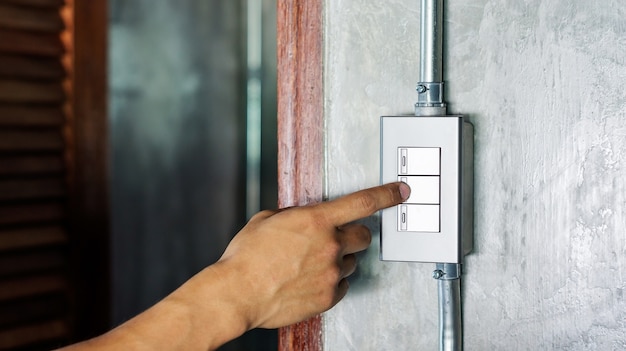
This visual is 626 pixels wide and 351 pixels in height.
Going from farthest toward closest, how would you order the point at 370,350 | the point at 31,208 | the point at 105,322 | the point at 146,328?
1. the point at 105,322
2. the point at 31,208
3. the point at 370,350
4. the point at 146,328

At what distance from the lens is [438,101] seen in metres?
0.82

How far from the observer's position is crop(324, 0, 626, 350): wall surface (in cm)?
80

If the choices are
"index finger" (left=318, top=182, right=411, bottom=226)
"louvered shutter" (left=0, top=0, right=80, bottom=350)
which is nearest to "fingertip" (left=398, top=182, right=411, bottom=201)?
"index finger" (left=318, top=182, right=411, bottom=226)

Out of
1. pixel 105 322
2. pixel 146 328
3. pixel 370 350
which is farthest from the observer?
pixel 105 322

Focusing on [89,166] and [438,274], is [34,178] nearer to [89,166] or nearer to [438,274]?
[89,166]

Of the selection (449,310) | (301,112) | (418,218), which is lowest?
(449,310)

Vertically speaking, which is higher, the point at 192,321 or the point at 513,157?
the point at 513,157

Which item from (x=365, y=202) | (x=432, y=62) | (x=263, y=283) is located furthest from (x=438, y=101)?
(x=263, y=283)

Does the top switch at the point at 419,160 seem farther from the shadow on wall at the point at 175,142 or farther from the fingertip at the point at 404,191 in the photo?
the shadow on wall at the point at 175,142

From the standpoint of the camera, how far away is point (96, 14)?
222cm

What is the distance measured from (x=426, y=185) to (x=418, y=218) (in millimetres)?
37

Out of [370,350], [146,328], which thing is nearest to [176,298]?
[146,328]

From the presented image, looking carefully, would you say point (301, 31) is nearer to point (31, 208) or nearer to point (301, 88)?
point (301, 88)

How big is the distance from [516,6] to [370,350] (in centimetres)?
44
